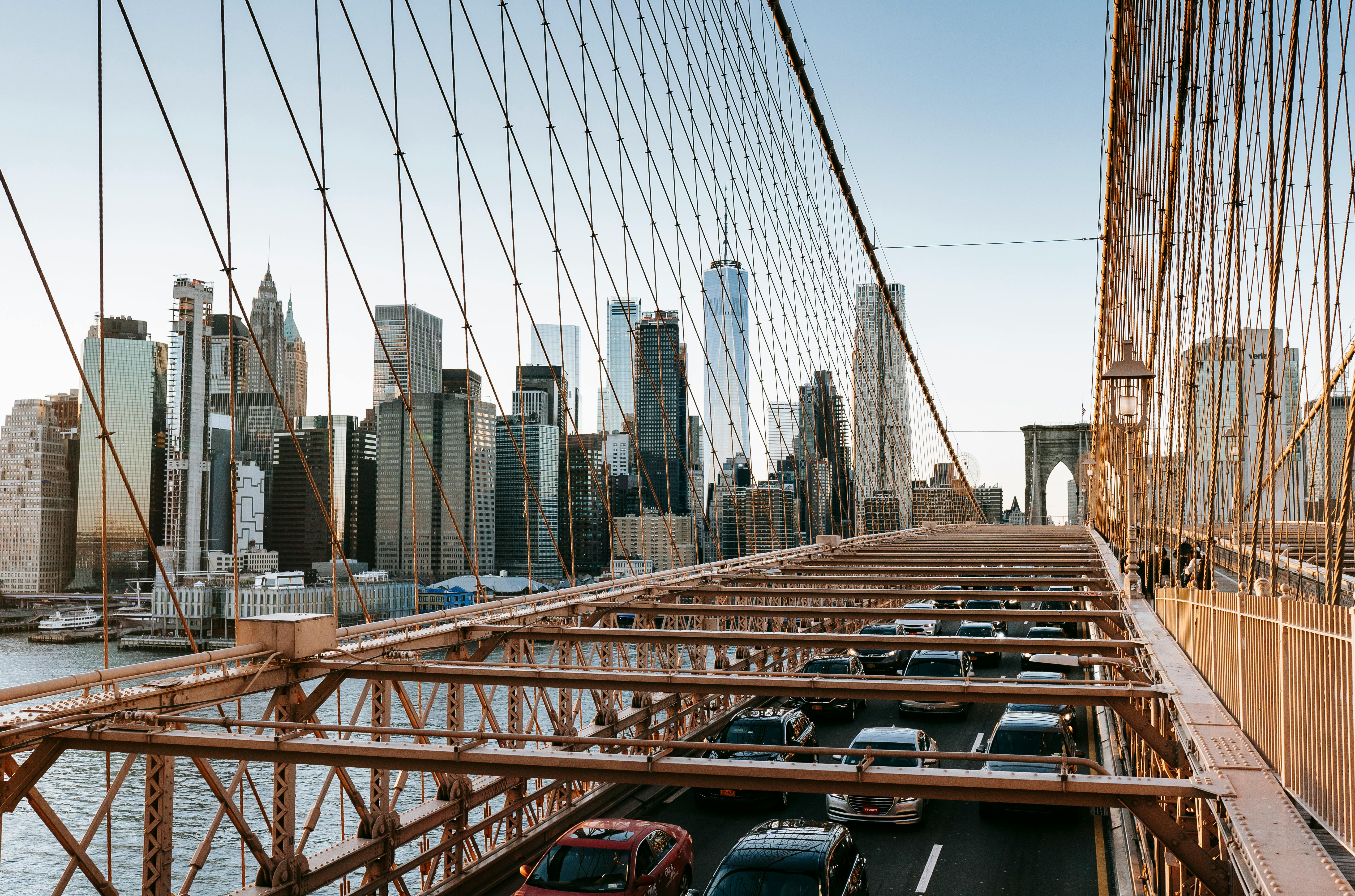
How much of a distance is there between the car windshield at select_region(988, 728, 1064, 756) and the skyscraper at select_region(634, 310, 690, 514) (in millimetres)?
7406

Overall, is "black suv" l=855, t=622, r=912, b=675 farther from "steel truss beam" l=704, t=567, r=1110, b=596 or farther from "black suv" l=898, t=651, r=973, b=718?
"steel truss beam" l=704, t=567, r=1110, b=596

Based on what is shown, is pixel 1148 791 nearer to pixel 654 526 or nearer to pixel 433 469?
pixel 433 469

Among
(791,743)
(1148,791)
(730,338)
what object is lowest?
(791,743)

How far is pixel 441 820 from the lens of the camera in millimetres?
10375

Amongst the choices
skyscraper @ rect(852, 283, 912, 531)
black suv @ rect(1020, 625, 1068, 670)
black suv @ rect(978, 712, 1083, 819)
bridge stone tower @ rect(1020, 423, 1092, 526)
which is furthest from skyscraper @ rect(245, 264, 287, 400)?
bridge stone tower @ rect(1020, 423, 1092, 526)

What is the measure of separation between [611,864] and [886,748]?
6.37 meters

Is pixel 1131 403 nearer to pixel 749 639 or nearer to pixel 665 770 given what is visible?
pixel 749 639

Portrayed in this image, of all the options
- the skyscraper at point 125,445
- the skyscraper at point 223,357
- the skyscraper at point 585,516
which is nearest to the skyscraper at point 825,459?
the skyscraper at point 585,516

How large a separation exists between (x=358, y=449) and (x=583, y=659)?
4284 centimetres

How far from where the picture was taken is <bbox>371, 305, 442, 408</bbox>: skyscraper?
4975 centimetres

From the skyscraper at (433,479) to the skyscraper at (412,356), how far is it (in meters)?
1.33

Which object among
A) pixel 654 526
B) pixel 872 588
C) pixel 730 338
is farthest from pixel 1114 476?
pixel 730 338

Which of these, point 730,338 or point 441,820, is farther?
point 730,338

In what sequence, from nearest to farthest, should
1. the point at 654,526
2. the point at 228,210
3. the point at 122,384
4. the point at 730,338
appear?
1. the point at 228,210
2. the point at 122,384
3. the point at 654,526
4. the point at 730,338
